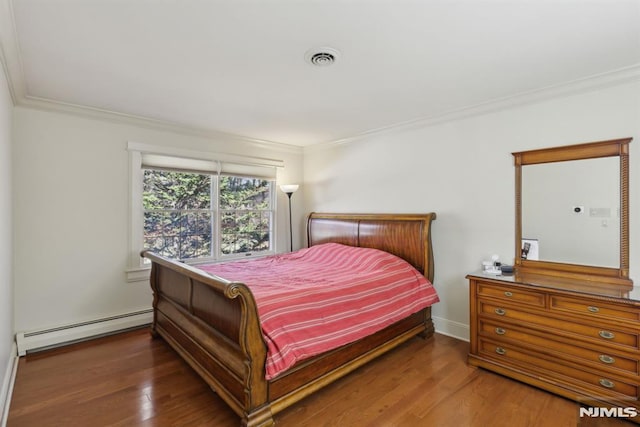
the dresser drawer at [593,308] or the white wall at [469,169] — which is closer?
the dresser drawer at [593,308]

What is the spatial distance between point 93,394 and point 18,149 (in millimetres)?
2291

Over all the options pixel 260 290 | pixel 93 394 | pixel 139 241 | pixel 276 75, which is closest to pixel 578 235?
pixel 260 290

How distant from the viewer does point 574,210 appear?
2.53 metres

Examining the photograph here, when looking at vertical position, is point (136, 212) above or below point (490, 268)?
above

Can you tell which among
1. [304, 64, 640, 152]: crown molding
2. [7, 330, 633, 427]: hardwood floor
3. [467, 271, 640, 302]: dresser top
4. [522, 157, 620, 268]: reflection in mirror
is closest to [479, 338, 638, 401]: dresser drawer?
[7, 330, 633, 427]: hardwood floor

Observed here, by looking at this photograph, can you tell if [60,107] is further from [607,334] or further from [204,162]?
[607,334]

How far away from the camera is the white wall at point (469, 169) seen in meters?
2.40

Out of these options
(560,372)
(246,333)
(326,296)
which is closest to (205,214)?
(326,296)

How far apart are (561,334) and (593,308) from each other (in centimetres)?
28

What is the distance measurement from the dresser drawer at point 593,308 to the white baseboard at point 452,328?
42.2 inches

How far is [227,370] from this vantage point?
6.42ft

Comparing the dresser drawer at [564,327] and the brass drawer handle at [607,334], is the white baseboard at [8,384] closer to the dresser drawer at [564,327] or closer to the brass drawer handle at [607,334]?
the dresser drawer at [564,327]

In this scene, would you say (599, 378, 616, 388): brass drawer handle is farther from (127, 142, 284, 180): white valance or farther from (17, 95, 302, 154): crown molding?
(17, 95, 302, 154): crown molding

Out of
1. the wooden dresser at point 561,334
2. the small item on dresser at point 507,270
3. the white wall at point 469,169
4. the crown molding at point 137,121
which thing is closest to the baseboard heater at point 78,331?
the crown molding at point 137,121
